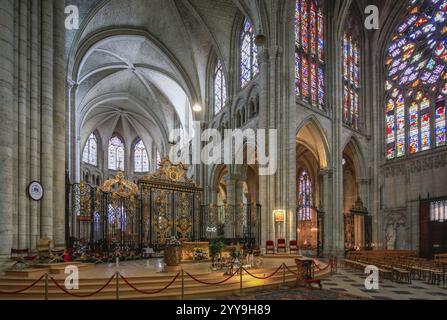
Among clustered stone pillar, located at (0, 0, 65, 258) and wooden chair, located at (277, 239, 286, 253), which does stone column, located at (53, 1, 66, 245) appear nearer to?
clustered stone pillar, located at (0, 0, 65, 258)

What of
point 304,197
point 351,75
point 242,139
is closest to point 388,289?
point 242,139

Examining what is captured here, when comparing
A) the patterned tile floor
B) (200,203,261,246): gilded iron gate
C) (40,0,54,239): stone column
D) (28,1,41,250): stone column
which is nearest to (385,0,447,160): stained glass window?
(200,203,261,246): gilded iron gate

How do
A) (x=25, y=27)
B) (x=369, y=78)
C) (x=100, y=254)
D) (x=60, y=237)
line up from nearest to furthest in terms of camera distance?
1. (x=25, y=27)
2. (x=60, y=237)
3. (x=100, y=254)
4. (x=369, y=78)

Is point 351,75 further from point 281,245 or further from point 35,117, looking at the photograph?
point 35,117

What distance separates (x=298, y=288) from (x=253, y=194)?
89.0 feet

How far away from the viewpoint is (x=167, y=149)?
48094 mm

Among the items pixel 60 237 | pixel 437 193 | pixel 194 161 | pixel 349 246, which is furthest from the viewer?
pixel 194 161

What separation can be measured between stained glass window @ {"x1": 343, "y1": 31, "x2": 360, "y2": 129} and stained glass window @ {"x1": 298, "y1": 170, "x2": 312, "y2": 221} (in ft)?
35.8

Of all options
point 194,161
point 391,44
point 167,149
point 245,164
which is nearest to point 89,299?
point 245,164

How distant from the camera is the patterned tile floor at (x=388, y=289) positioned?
11348 mm

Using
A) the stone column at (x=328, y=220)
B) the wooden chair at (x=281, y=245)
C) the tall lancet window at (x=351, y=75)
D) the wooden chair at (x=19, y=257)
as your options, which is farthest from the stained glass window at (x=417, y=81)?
the wooden chair at (x=19, y=257)

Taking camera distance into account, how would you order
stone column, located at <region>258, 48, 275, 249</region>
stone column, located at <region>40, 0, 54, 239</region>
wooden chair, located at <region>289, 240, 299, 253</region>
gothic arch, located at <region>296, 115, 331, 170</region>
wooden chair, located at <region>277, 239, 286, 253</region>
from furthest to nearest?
gothic arch, located at <region>296, 115, 331, 170</region>
stone column, located at <region>258, 48, 275, 249</region>
wooden chair, located at <region>289, 240, 299, 253</region>
wooden chair, located at <region>277, 239, 286, 253</region>
stone column, located at <region>40, 0, 54, 239</region>

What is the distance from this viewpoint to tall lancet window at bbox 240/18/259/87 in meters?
28.2
